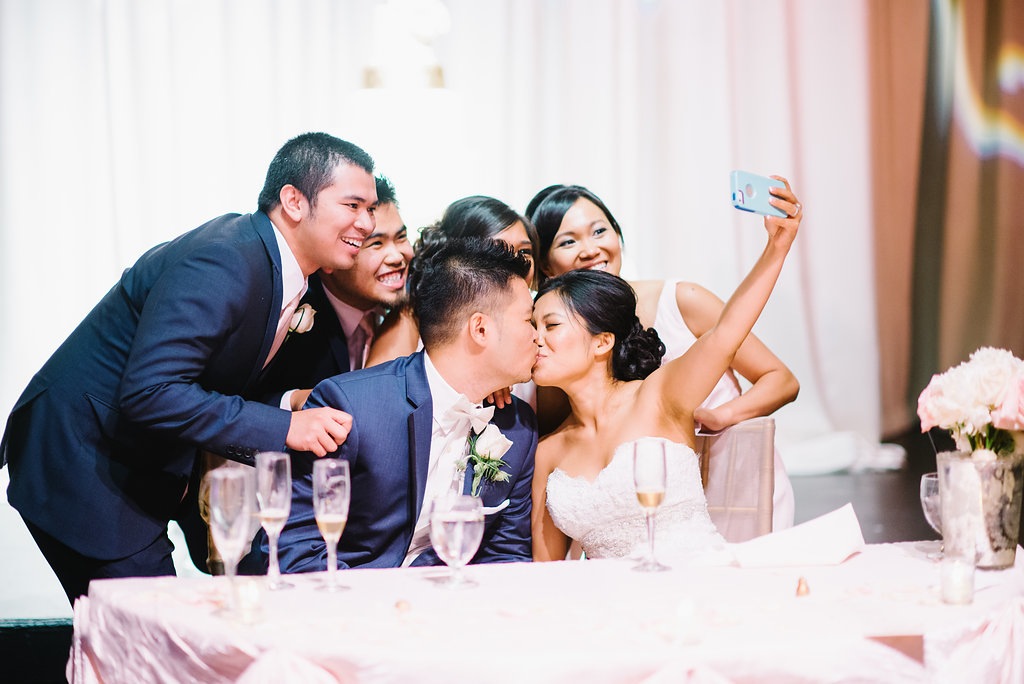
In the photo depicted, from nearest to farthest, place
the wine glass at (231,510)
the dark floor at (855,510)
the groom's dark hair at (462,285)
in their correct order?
1. the wine glass at (231,510)
2. the groom's dark hair at (462,285)
3. the dark floor at (855,510)

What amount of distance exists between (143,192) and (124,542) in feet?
13.8

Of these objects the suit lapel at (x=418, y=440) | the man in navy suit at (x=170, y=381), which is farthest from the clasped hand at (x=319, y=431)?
the suit lapel at (x=418, y=440)

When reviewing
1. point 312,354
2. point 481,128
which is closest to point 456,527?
point 312,354

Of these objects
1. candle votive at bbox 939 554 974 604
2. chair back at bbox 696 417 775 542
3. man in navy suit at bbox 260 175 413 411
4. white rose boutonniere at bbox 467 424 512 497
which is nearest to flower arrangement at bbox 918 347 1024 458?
candle votive at bbox 939 554 974 604

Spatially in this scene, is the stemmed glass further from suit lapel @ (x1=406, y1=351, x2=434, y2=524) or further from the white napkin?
suit lapel @ (x1=406, y1=351, x2=434, y2=524)

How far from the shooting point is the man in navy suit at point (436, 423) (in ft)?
8.64

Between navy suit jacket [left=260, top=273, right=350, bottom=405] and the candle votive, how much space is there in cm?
213

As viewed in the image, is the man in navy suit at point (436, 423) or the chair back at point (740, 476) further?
the chair back at point (740, 476)

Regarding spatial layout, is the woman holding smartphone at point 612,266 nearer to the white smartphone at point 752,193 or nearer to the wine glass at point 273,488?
the white smartphone at point 752,193

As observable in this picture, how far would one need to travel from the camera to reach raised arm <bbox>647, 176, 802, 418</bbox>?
8.24 ft

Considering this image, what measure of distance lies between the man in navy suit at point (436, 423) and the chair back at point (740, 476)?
0.54 m

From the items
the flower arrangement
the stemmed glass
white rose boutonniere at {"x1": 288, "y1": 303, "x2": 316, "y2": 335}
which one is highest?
white rose boutonniere at {"x1": 288, "y1": 303, "x2": 316, "y2": 335}

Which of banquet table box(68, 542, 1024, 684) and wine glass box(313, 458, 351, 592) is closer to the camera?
banquet table box(68, 542, 1024, 684)

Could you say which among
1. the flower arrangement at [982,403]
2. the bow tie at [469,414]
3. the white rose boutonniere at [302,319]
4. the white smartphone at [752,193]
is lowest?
the bow tie at [469,414]
